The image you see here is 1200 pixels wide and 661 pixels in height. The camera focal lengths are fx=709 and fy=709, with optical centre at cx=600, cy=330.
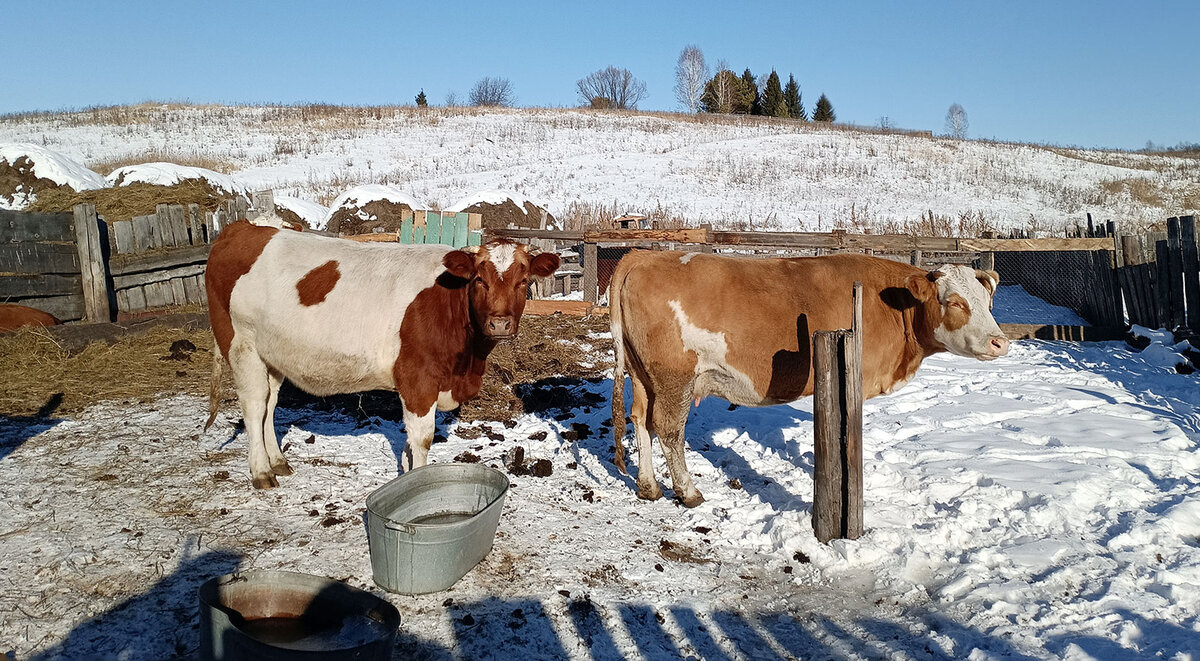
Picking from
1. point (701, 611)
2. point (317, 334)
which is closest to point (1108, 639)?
point (701, 611)

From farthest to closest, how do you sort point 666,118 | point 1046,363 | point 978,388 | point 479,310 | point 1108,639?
1. point 666,118
2. point 1046,363
3. point 978,388
4. point 479,310
5. point 1108,639

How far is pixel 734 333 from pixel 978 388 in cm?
518

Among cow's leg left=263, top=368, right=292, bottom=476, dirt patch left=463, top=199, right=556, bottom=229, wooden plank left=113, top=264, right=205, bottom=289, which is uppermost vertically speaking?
dirt patch left=463, top=199, right=556, bottom=229

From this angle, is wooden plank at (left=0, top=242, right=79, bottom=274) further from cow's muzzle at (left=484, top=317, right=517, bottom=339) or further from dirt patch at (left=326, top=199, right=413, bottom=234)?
dirt patch at (left=326, top=199, right=413, bottom=234)

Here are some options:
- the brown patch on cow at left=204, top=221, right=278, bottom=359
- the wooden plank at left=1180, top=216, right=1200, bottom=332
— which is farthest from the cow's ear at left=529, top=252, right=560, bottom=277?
the wooden plank at left=1180, top=216, right=1200, bottom=332

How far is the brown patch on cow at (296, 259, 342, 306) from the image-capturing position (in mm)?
5410

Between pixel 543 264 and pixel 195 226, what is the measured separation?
8.47 meters

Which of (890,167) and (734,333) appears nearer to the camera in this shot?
(734,333)

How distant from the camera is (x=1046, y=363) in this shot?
10.2 metres

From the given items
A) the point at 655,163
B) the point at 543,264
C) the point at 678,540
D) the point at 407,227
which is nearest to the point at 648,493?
the point at 678,540

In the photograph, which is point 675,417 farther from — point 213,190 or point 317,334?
point 213,190

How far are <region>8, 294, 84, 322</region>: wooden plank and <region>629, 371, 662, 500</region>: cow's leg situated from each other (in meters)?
8.44

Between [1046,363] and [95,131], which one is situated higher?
[95,131]

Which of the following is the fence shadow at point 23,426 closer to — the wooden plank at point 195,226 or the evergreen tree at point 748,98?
the wooden plank at point 195,226
